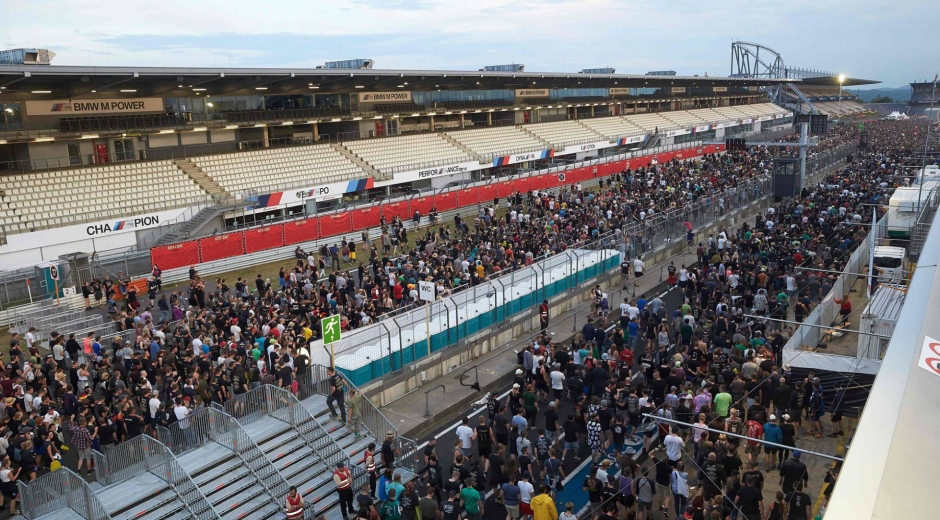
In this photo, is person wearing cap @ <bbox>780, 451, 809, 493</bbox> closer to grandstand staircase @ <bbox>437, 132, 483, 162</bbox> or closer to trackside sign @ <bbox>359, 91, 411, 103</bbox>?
trackside sign @ <bbox>359, 91, 411, 103</bbox>

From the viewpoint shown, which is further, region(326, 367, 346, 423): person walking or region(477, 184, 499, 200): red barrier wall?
region(477, 184, 499, 200): red barrier wall

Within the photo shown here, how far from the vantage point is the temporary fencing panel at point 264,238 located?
30406 millimetres

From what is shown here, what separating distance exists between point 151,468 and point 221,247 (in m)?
18.3

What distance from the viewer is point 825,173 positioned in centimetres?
5259

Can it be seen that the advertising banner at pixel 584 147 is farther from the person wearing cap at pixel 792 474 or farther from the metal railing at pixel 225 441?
the person wearing cap at pixel 792 474

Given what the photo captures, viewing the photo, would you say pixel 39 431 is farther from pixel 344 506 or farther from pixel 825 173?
pixel 825 173

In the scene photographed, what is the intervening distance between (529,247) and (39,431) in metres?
17.5

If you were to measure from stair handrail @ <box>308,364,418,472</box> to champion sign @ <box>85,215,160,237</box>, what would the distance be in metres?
19.3

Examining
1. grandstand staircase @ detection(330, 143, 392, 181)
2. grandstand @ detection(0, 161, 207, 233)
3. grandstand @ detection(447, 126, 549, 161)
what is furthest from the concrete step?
grandstand @ detection(0, 161, 207, 233)

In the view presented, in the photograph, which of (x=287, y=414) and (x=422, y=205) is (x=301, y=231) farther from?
(x=287, y=414)

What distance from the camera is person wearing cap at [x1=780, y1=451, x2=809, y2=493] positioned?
1015cm

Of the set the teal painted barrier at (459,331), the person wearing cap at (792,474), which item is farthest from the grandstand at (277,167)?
the person wearing cap at (792,474)

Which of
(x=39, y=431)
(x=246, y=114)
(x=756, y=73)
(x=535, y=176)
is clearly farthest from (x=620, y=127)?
(x=756, y=73)

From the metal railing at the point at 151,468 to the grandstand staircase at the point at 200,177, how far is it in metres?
25.3
